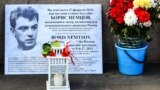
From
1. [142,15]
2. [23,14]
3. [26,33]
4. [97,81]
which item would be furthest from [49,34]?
[142,15]

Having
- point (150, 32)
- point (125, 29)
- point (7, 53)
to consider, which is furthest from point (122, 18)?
point (7, 53)

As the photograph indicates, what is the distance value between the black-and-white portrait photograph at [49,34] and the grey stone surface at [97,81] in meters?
0.14

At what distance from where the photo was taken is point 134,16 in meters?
5.49

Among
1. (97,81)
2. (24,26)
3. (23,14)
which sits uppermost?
(23,14)

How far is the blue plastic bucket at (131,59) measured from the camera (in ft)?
18.7

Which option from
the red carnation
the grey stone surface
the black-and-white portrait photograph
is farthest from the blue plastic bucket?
the red carnation

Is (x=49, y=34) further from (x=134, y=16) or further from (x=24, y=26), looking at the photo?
(x=134, y=16)

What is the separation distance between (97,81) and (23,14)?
51.9 inches

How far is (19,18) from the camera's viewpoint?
19.4ft

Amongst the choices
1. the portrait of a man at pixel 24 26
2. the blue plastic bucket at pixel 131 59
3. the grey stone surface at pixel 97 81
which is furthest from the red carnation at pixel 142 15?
the portrait of a man at pixel 24 26

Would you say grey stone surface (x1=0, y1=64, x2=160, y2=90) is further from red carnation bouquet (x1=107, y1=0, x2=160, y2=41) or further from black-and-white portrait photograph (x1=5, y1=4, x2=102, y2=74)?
red carnation bouquet (x1=107, y1=0, x2=160, y2=41)

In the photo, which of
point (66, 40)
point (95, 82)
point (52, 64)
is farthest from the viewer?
point (66, 40)

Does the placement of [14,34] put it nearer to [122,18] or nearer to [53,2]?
[53,2]

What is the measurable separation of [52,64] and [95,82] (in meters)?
0.66
